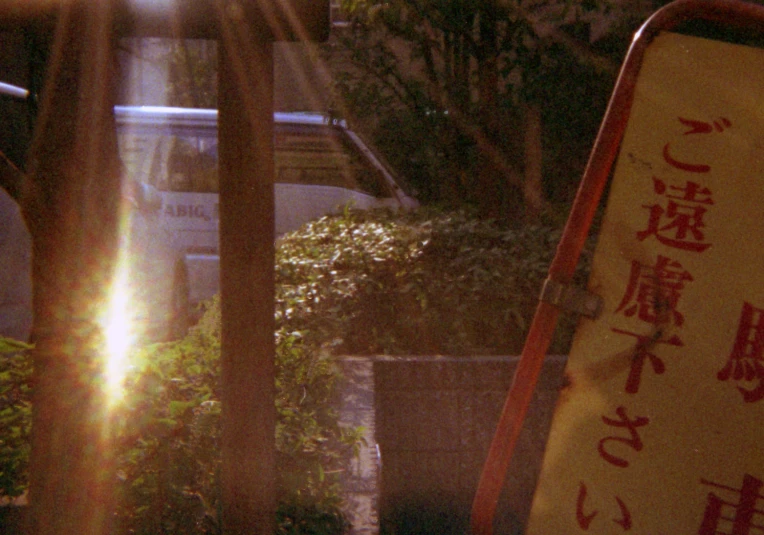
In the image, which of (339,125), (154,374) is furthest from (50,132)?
(339,125)

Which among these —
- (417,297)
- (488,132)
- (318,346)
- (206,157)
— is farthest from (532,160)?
(206,157)

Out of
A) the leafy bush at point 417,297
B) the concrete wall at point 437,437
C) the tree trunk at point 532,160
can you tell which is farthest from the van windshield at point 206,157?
the concrete wall at point 437,437

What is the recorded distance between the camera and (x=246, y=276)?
2.24 metres

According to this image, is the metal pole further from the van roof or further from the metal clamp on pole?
the van roof

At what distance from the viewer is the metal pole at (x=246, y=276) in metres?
2.18

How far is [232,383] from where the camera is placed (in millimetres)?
2297

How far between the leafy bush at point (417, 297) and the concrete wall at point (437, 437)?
→ 1.23ft

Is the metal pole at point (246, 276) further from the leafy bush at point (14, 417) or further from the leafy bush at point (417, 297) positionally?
the leafy bush at point (417, 297)

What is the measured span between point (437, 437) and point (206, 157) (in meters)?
5.72

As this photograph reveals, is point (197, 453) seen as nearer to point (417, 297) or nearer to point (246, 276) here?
point (246, 276)

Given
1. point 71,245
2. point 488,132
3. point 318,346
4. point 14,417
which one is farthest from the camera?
point 488,132

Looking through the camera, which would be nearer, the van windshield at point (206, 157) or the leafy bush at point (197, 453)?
the leafy bush at point (197, 453)

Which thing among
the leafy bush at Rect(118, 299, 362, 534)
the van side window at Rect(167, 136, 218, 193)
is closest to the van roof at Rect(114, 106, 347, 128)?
the van side window at Rect(167, 136, 218, 193)

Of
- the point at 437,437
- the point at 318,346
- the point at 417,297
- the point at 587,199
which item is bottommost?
the point at 437,437
